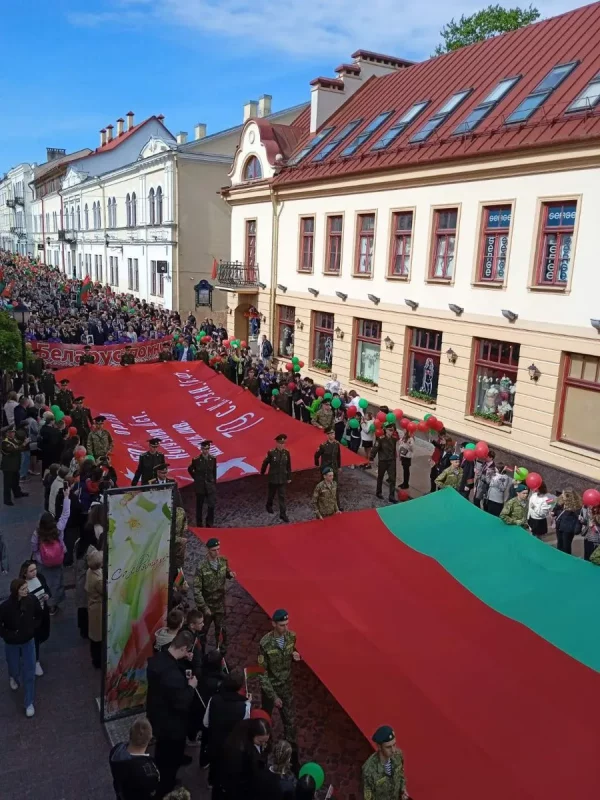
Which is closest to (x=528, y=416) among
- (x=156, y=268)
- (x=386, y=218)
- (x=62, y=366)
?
(x=386, y=218)

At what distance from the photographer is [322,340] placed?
2234 centimetres

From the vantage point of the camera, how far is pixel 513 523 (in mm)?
8906

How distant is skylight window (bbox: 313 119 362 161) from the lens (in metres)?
21.9

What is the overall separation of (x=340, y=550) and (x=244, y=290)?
1766 cm

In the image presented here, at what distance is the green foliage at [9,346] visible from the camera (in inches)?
606

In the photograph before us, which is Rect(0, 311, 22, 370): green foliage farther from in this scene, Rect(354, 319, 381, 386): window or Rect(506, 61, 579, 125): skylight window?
Rect(506, 61, 579, 125): skylight window

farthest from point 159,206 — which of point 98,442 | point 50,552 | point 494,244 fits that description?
point 50,552

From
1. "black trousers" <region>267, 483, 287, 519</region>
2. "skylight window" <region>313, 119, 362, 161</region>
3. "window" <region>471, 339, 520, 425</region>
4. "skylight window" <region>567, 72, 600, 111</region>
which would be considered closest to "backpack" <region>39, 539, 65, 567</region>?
"black trousers" <region>267, 483, 287, 519</region>

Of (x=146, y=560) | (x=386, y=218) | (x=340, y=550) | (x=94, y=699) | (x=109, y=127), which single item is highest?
(x=109, y=127)

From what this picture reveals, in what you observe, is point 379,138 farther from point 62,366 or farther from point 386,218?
point 62,366

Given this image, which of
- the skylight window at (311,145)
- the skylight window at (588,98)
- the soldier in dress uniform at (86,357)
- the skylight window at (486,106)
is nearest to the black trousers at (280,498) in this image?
the soldier in dress uniform at (86,357)

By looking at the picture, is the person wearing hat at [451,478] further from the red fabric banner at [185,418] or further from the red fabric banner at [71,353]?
the red fabric banner at [71,353]

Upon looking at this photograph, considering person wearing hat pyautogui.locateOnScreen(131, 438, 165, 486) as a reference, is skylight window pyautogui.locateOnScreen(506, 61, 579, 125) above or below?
above

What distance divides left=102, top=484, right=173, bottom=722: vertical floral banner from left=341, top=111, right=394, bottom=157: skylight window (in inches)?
657
